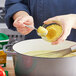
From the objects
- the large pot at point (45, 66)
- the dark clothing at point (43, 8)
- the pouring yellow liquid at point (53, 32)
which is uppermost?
the dark clothing at point (43, 8)

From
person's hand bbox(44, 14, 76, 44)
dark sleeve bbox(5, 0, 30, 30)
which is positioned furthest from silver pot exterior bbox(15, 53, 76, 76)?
dark sleeve bbox(5, 0, 30, 30)

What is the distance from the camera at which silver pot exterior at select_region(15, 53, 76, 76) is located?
1.90 feet

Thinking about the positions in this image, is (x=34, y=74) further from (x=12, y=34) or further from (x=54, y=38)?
(x=12, y=34)

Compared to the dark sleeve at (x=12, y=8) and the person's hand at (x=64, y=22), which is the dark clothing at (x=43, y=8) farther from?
the person's hand at (x=64, y=22)

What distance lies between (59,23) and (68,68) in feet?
0.60

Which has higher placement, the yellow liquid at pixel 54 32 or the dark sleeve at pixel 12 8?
the dark sleeve at pixel 12 8

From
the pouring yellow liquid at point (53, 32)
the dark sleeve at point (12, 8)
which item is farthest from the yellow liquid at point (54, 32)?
the dark sleeve at point (12, 8)

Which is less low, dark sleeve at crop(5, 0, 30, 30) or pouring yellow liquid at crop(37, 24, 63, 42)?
dark sleeve at crop(5, 0, 30, 30)

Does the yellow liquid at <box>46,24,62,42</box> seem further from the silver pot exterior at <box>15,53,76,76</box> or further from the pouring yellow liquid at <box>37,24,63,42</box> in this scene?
the silver pot exterior at <box>15,53,76,76</box>

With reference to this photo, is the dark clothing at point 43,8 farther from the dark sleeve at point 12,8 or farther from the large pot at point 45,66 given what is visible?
the large pot at point 45,66

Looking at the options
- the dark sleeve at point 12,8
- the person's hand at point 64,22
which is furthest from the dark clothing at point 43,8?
the person's hand at point 64,22

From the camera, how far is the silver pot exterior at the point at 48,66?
578 millimetres

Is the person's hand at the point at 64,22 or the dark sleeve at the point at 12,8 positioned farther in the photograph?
the dark sleeve at the point at 12,8

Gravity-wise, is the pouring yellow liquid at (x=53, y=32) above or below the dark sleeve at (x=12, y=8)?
Result: below
